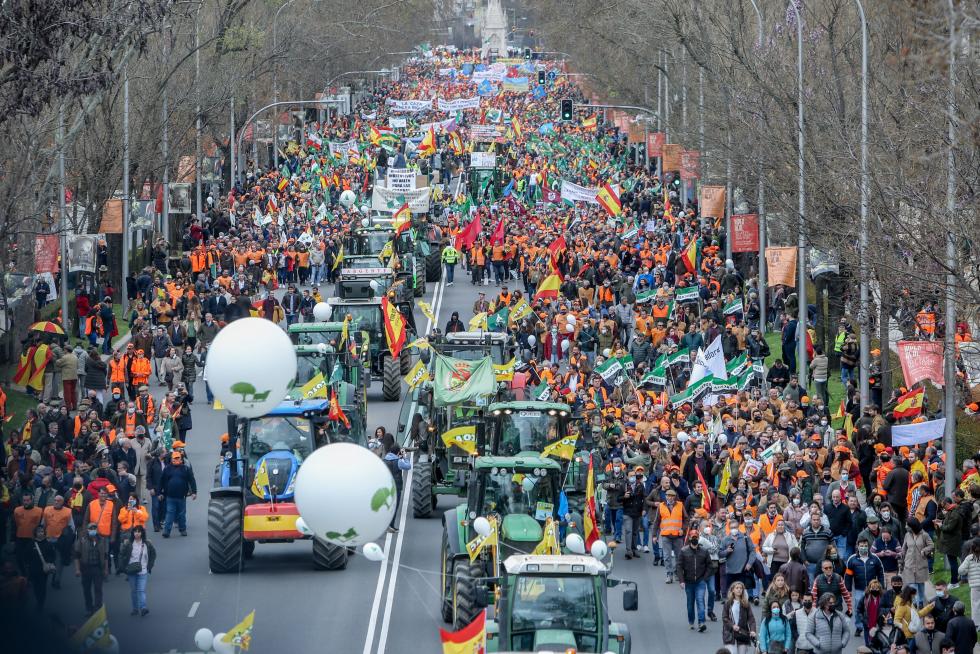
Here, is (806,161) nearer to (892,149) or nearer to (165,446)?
(892,149)

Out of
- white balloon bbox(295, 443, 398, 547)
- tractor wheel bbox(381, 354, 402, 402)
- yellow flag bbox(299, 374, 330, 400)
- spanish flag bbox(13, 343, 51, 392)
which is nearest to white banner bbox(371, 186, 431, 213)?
tractor wheel bbox(381, 354, 402, 402)

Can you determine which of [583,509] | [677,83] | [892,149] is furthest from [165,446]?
[677,83]

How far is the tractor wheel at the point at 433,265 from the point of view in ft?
176

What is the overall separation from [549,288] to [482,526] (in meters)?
22.9

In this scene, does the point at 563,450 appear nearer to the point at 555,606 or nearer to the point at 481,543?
the point at 481,543

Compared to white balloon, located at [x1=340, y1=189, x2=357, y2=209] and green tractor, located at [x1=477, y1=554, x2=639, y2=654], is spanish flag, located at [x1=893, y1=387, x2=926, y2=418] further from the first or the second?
white balloon, located at [x1=340, y1=189, x2=357, y2=209]

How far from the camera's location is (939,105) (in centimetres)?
2491

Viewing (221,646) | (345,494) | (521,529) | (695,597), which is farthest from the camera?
(695,597)

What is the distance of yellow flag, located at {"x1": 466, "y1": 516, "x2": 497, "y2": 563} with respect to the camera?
20.8 meters

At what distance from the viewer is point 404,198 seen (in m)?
56.2

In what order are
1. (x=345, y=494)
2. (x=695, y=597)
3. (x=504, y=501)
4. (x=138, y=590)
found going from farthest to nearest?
(x=138, y=590), (x=695, y=597), (x=504, y=501), (x=345, y=494)

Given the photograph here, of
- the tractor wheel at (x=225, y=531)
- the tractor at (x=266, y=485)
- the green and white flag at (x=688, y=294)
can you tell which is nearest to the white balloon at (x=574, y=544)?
the tractor at (x=266, y=485)

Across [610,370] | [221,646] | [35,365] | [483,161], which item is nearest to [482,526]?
[221,646]

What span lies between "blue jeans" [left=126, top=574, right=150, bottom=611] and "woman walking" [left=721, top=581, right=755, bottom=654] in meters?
7.14
